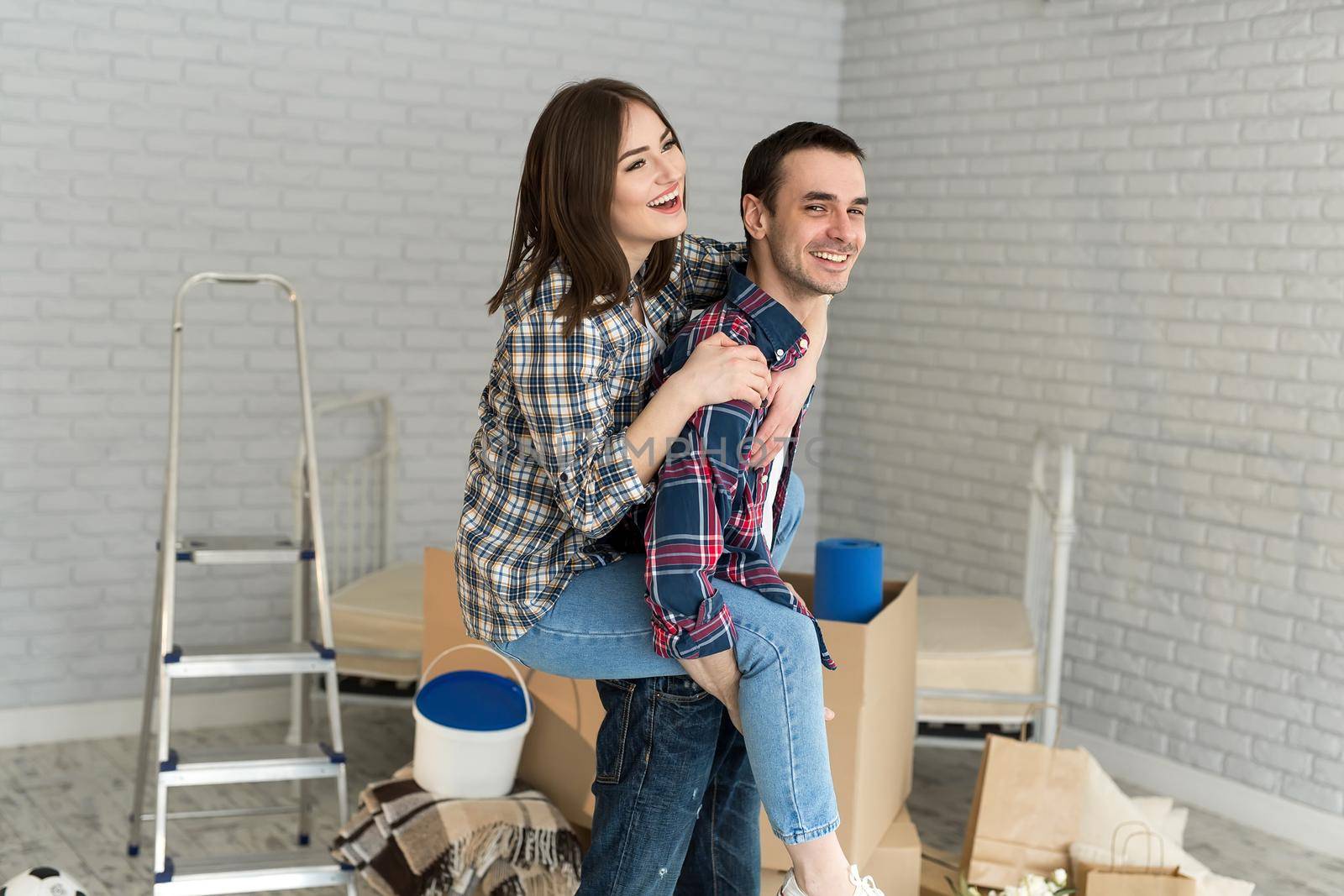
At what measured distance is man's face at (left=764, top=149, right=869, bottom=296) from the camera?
193 centimetres

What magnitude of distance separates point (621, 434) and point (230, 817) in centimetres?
226

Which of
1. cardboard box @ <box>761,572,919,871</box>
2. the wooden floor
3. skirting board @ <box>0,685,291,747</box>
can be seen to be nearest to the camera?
cardboard box @ <box>761,572,919,871</box>

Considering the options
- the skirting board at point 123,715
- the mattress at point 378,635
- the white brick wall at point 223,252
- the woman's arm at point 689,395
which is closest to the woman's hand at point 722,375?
the woman's arm at point 689,395

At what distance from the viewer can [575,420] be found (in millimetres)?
1706

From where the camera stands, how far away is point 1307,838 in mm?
3537

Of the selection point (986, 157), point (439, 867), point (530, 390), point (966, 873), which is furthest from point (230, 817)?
point (986, 157)

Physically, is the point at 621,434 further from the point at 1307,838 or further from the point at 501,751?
the point at 1307,838

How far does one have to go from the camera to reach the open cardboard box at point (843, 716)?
256 cm

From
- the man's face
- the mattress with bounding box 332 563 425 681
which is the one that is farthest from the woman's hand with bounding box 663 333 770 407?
the mattress with bounding box 332 563 425 681

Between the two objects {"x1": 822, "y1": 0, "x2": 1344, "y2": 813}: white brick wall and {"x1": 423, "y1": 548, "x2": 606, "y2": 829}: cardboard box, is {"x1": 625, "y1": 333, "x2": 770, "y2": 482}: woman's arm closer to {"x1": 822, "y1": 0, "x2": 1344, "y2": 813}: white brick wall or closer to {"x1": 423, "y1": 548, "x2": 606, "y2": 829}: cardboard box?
{"x1": 423, "y1": 548, "x2": 606, "y2": 829}: cardboard box

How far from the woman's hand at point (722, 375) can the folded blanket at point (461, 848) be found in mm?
1318

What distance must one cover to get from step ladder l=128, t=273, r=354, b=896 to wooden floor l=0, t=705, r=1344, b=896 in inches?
3.4

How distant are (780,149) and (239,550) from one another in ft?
5.41

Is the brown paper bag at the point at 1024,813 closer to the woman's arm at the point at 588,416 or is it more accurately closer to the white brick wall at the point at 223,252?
the woman's arm at the point at 588,416
